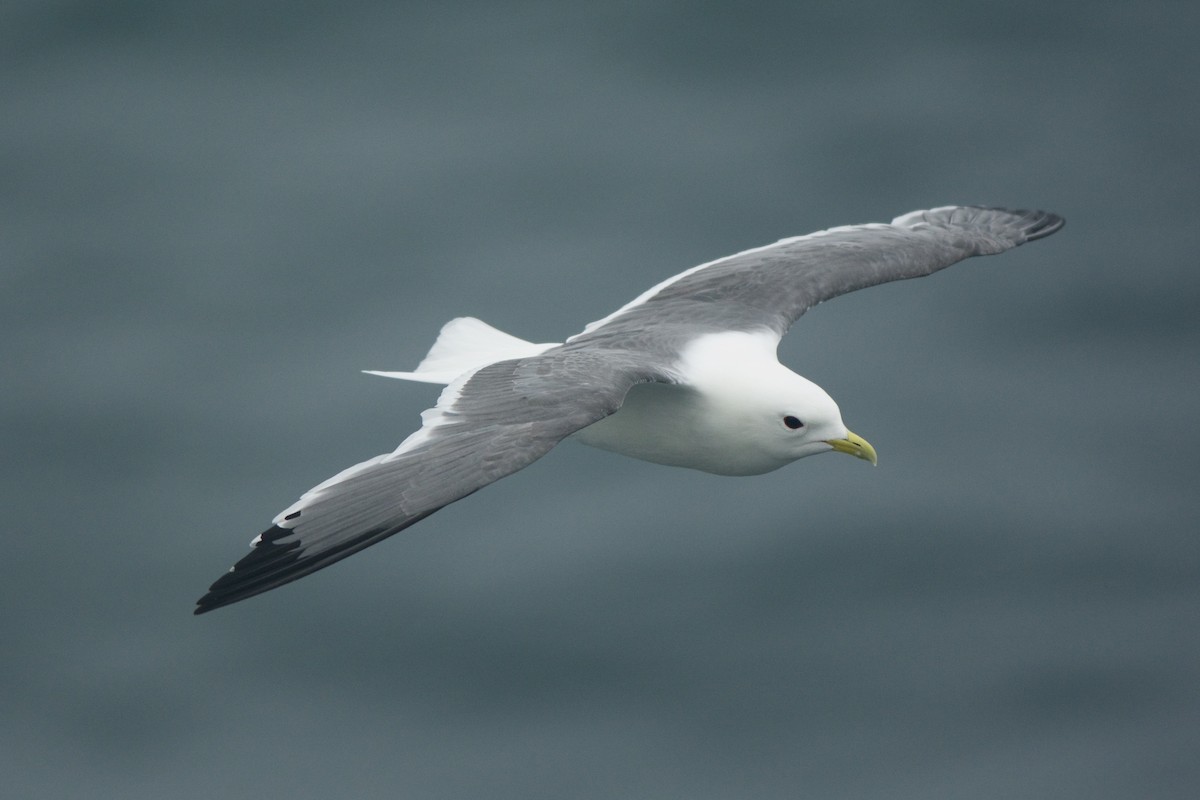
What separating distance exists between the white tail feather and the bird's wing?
400 mm

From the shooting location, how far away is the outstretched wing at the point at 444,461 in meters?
7.23

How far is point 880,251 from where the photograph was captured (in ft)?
34.9

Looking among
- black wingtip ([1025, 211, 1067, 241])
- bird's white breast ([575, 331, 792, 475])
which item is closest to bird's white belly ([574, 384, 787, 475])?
bird's white breast ([575, 331, 792, 475])

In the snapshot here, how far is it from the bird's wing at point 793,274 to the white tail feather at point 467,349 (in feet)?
1.31

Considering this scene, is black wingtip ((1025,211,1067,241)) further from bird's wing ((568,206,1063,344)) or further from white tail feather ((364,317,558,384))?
white tail feather ((364,317,558,384))

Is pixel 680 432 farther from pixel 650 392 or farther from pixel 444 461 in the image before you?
pixel 444 461

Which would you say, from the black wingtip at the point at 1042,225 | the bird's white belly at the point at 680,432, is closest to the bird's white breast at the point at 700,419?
the bird's white belly at the point at 680,432

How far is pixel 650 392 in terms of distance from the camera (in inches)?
360

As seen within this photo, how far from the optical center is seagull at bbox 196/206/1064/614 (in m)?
7.42

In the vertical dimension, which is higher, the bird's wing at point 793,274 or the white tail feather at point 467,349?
the bird's wing at point 793,274

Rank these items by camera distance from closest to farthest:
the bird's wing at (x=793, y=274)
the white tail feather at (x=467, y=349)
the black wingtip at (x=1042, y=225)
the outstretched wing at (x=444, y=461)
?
the outstretched wing at (x=444, y=461) < the white tail feather at (x=467, y=349) < the bird's wing at (x=793, y=274) < the black wingtip at (x=1042, y=225)

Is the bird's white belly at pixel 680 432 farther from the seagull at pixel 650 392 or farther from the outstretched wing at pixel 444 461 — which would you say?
the outstretched wing at pixel 444 461

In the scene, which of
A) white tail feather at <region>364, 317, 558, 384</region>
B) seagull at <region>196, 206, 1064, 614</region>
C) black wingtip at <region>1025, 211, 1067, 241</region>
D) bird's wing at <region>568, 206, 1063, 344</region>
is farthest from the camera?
black wingtip at <region>1025, 211, 1067, 241</region>

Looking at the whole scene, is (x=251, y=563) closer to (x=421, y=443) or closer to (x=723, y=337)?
(x=421, y=443)
